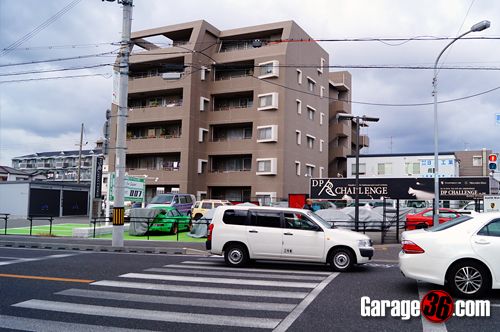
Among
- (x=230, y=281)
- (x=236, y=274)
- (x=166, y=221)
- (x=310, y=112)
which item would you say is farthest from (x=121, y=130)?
(x=310, y=112)

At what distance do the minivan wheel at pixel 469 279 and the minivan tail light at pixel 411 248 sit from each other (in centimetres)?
63

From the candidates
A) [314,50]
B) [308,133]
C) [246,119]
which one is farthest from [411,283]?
[314,50]

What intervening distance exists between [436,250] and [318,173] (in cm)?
4084

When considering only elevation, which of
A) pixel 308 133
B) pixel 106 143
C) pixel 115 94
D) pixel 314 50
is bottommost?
pixel 106 143

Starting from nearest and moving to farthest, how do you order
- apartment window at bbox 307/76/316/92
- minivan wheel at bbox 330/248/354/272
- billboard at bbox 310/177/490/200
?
minivan wheel at bbox 330/248/354/272
billboard at bbox 310/177/490/200
apartment window at bbox 307/76/316/92

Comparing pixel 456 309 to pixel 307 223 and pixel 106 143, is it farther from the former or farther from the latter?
pixel 106 143

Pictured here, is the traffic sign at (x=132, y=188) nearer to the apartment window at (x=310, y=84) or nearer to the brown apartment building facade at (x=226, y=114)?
the brown apartment building facade at (x=226, y=114)

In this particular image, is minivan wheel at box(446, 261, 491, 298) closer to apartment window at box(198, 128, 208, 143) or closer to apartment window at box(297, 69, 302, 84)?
apartment window at box(198, 128, 208, 143)

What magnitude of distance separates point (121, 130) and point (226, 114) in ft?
87.8

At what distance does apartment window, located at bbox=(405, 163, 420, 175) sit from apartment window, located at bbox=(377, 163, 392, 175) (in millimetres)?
2122

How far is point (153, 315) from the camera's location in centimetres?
687

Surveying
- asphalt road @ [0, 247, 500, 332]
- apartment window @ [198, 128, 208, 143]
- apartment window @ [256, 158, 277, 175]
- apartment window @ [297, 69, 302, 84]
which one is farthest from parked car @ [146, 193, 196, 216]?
apartment window @ [297, 69, 302, 84]

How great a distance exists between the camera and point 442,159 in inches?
1932

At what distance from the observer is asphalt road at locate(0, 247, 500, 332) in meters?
6.37
